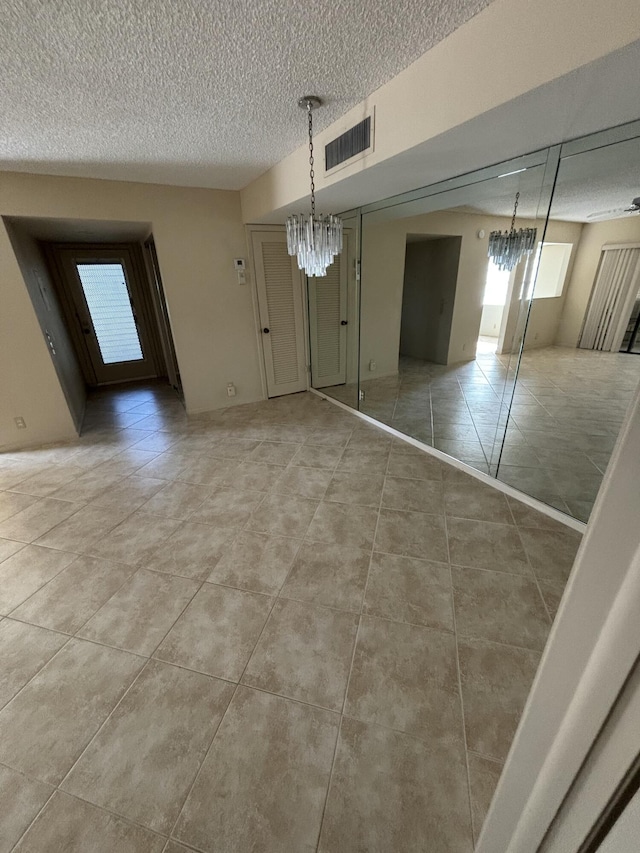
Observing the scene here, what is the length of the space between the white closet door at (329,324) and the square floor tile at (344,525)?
2.53 meters

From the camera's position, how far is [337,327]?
14.5 ft

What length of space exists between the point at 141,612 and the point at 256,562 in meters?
0.62

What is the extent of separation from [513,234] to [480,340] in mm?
963

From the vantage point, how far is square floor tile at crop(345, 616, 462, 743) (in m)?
1.26

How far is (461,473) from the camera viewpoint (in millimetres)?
2783

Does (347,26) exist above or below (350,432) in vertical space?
above

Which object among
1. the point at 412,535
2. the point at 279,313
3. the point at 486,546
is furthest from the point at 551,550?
the point at 279,313

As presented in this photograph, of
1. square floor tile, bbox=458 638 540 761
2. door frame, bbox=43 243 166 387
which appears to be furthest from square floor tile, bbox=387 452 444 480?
door frame, bbox=43 243 166 387

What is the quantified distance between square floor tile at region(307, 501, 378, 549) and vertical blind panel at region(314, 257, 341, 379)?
258 centimetres

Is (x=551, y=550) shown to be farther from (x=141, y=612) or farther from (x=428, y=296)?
(x=428, y=296)

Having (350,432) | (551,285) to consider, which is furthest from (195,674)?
(551,285)

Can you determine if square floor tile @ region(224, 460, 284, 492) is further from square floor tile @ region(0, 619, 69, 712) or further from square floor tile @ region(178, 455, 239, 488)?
square floor tile @ region(0, 619, 69, 712)

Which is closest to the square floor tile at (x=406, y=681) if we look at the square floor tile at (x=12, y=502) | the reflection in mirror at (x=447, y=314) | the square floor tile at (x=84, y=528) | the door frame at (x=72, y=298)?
the reflection in mirror at (x=447, y=314)

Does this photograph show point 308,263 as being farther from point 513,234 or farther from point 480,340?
point 480,340
